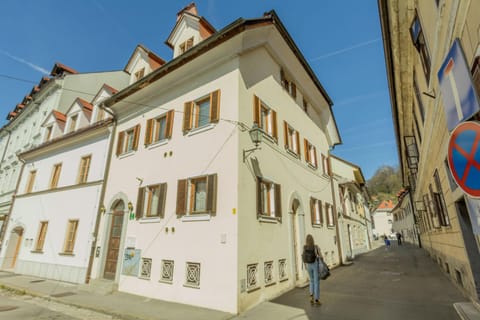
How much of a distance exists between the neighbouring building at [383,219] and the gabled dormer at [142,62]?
69.4 meters

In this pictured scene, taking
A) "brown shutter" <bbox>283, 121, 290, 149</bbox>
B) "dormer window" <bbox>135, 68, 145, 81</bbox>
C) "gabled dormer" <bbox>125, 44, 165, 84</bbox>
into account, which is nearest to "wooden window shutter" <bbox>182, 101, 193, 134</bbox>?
"brown shutter" <bbox>283, 121, 290, 149</bbox>

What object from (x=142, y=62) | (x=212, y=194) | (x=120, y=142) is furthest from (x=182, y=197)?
(x=142, y=62)

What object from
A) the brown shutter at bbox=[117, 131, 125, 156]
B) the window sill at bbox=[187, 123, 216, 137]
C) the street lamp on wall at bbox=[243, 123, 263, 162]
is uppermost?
the brown shutter at bbox=[117, 131, 125, 156]

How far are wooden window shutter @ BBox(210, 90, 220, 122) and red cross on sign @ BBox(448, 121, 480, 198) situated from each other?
6914 millimetres

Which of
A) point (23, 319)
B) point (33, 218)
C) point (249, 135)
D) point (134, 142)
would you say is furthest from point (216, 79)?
point (33, 218)

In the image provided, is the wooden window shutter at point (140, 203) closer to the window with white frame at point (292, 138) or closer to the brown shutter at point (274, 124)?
the brown shutter at point (274, 124)

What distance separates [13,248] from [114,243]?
10718mm

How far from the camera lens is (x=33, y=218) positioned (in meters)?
14.1

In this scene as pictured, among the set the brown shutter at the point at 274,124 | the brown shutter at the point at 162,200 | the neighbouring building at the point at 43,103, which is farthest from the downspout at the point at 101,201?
the neighbouring building at the point at 43,103

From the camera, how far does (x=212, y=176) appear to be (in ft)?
25.4

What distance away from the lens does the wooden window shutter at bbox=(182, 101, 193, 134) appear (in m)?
9.09

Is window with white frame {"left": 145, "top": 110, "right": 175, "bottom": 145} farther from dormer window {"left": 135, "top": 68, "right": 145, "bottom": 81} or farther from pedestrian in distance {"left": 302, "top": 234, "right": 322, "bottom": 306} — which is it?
pedestrian in distance {"left": 302, "top": 234, "right": 322, "bottom": 306}

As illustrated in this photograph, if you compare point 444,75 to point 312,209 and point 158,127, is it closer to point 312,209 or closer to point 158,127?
point 312,209

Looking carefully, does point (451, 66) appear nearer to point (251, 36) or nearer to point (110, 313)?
point (251, 36)
